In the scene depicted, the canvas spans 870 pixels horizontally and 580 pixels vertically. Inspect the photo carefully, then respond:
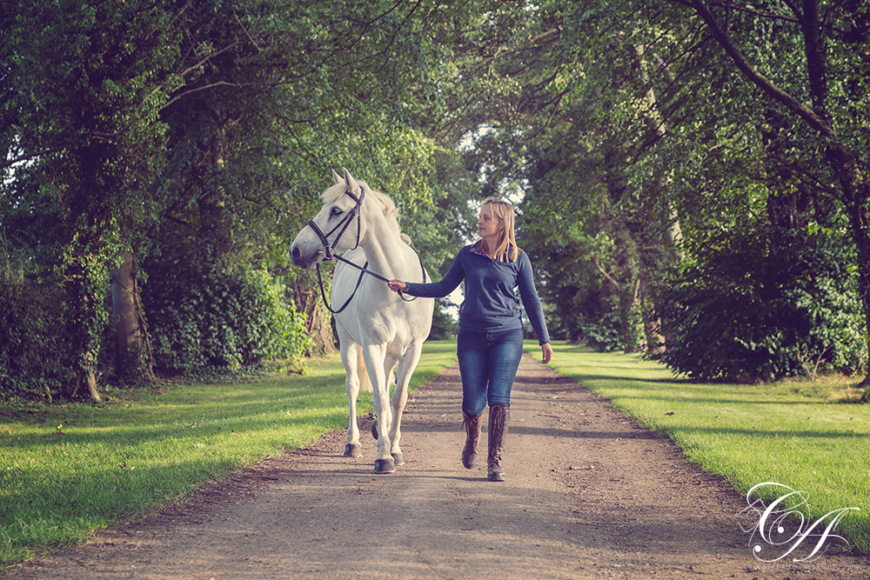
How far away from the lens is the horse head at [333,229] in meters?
6.04

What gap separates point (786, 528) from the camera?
4645 millimetres

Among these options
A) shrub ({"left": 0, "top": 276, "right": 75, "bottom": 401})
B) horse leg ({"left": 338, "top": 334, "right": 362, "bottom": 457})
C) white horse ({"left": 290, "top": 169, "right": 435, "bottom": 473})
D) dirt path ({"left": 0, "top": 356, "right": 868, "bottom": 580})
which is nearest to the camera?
dirt path ({"left": 0, "top": 356, "right": 868, "bottom": 580})

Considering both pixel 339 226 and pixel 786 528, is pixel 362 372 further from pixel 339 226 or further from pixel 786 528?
pixel 786 528

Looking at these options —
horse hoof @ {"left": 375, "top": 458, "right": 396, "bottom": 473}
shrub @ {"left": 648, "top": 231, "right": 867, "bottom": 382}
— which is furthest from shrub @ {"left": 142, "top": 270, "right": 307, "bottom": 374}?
horse hoof @ {"left": 375, "top": 458, "right": 396, "bottom": 473}

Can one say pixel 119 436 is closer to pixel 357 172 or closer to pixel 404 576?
pixel 404 576

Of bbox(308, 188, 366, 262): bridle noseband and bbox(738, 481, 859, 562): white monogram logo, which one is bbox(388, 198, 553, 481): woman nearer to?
bbox(308, 188, 366, 262): bridle noseband

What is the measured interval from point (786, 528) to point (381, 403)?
3502 millimetres

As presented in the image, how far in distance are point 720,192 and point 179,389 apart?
38.8 ft

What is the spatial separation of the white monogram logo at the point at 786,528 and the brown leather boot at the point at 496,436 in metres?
1.98

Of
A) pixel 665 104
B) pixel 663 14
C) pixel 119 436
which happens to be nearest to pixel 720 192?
pixel 665 104

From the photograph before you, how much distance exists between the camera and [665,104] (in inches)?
556

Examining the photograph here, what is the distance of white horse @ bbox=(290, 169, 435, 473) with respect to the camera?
6.17 metres

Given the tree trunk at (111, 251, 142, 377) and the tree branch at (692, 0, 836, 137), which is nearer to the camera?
the tree branch at (692, 0, 836, 137)

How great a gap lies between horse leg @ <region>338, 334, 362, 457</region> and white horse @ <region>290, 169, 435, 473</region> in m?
0.02
